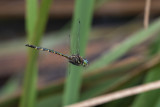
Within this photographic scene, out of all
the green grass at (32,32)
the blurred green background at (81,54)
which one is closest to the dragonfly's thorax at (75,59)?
the blurred green background at (81,54)

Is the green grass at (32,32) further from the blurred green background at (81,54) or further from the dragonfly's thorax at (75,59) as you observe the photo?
the dragonfly's thorax at (75,59)

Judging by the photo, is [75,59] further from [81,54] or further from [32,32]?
[32,32]

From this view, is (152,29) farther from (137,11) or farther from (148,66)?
(137,11)

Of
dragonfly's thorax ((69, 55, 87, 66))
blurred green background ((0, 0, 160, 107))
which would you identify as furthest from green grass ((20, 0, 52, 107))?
dragonfly's thorax ((69, 55, 87, 66))

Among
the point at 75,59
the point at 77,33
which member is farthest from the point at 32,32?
the point at 75,59

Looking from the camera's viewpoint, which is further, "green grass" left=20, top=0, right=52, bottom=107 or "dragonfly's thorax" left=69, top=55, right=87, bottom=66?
"dragonfly's thorax" left=69, top=55, right=87, bottom=66

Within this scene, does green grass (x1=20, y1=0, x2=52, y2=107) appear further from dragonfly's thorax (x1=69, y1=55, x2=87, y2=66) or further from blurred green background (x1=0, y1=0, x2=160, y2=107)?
dragonfly's thorax (x1=69, y1=55, x2=87, y2=66)

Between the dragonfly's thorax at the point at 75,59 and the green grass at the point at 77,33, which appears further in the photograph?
the dragonfly's thorax at the point at 75,59

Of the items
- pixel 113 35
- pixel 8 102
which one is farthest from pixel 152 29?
pixel 113 35
